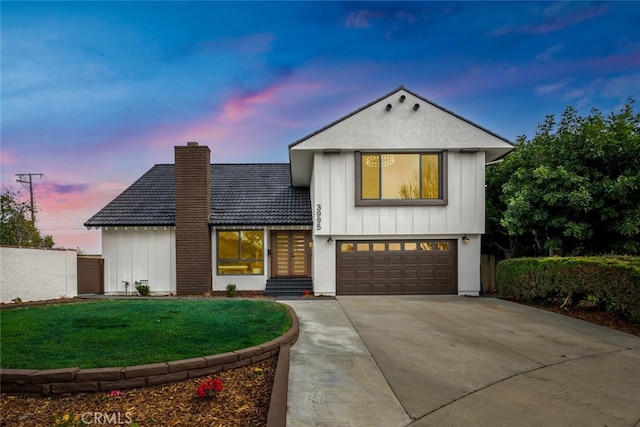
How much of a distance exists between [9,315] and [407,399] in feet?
28.7

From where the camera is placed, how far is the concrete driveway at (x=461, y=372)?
12.0ft

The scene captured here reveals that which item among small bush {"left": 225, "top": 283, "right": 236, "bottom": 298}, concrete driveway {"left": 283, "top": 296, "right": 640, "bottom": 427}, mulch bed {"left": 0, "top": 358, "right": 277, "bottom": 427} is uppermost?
mulch bed {"left": 0, "top": 358, "right": 277, "bottom": 427}

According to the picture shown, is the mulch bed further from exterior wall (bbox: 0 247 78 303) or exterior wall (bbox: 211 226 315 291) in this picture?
exterior wall (bbox: 211 226 315 291)

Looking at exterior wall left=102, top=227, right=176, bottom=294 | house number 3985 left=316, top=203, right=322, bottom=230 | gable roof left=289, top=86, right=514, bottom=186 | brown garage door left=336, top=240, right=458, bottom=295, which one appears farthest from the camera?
exterior wall left=102, top=227, right=176, bottom=294

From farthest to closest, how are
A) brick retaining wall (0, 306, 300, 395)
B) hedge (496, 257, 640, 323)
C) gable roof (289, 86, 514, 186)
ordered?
1. gable roof (289, 86, 514, 186)
2. hedge (496, 257, 640, 323)
3. brick retaining wall (0, 306, 300, 395)

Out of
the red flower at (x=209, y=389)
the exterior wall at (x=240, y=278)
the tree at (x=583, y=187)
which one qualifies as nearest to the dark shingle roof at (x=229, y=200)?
the exterior wall at (x=240, y=278)

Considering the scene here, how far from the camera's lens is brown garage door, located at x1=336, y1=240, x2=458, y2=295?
43.0ft

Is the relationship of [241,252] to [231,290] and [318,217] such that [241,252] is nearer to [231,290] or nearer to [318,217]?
[231,290]

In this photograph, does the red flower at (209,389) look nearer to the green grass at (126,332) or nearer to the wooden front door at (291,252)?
the green grass at (126,332)

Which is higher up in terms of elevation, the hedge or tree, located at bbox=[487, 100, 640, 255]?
tree, located at bbox=[487, 100, 640, 255]

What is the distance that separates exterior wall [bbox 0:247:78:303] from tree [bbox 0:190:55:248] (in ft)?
32.3

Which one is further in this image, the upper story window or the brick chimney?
the brick chimney

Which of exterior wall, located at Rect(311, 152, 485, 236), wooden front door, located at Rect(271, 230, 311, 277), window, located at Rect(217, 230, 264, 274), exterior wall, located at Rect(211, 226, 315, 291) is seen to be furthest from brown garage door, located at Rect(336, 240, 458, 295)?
window, located at Rect(217, 230, 264, 274)

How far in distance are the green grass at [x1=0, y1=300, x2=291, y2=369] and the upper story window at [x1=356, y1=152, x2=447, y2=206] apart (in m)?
6.08
